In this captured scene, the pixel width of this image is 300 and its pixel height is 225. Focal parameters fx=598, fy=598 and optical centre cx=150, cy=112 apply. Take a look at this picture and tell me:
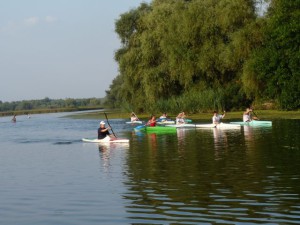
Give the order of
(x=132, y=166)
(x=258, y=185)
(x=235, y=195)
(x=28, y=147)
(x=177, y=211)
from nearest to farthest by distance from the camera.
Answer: (x=177, y=211) → (x=235, y=195) → (x=258, y=185) → (x=132, y=166) → (x=28, y=147)

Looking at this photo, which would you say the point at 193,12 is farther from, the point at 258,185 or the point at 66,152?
the point at 258,185

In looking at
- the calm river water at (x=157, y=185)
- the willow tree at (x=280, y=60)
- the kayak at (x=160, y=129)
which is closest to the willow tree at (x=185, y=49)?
the willow tree at (x=280, y=60)

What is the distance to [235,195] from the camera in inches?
593

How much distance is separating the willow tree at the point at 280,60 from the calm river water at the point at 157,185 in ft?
88.0

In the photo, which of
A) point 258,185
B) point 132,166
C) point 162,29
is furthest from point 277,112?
point 258,185

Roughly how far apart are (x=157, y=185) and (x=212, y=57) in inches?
1798

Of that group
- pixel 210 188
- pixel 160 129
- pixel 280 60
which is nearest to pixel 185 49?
pixel 280 60

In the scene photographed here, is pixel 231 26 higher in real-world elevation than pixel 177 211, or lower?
higher

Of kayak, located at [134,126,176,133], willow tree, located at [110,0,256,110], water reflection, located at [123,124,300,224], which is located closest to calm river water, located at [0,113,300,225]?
water reflection, located at [123,124,300,224]

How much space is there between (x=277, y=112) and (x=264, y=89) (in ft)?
10.2

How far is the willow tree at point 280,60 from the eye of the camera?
183 ft

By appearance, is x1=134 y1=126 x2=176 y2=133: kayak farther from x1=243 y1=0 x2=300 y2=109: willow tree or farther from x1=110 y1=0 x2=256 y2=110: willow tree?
x1=110 y1=0 x2=256 y2=110: willow tree

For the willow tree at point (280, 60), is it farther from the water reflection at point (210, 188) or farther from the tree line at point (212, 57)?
the water reflection at point (210, 188)

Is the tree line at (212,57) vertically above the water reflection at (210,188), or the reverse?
the tree line at (212,57)
